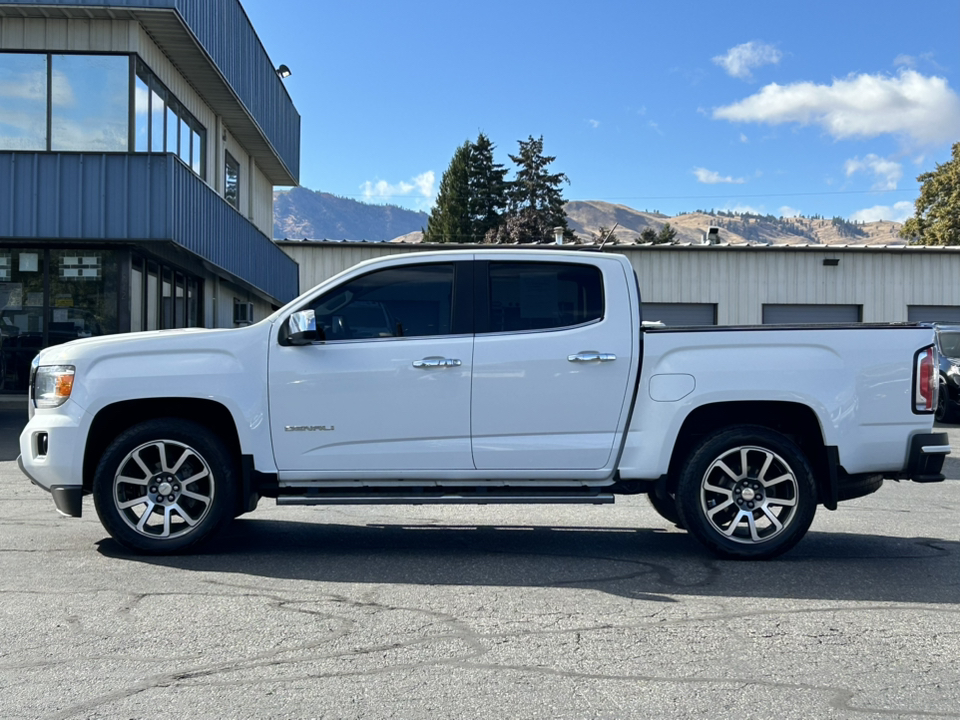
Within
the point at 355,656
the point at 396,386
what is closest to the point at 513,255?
the point at 396,386

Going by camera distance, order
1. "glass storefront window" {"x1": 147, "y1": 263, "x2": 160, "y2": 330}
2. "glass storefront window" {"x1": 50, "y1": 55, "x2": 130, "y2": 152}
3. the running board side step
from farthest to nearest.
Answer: "glass storefront window" {"x1": 147, "y1": 263, "x2": 160, "y2": 330} → "glass storefront window" {"x1": 50, "y1": 55, "x2": 130, "y2": 152} → the running board side step

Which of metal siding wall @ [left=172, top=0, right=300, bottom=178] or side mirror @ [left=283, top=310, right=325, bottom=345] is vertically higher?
metal siding wall @ [left=172, top=0, right=300, bottom=178]

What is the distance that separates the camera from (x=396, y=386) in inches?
264

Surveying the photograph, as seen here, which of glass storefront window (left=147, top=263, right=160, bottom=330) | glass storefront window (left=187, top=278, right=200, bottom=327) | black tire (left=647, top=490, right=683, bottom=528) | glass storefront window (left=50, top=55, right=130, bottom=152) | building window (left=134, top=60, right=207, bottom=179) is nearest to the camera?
black tire (left=647, top=490, right=683, bottom=528)

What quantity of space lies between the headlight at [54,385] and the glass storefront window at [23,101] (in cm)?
1264

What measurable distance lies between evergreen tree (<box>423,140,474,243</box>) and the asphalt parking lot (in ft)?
265

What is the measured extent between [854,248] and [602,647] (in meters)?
34.7

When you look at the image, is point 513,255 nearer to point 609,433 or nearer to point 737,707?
point 609,433

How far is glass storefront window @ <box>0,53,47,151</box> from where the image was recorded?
1806 centimetres

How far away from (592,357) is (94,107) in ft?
46.0

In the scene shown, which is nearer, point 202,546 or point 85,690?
point 85,690

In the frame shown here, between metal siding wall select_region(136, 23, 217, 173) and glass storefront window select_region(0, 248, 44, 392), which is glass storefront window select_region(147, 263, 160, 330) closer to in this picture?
glass storefront window select_region(0, 248, 44, 392)

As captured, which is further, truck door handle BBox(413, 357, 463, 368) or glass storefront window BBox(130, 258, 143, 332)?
glass storefront window BBox(130, 258, 143, 332)

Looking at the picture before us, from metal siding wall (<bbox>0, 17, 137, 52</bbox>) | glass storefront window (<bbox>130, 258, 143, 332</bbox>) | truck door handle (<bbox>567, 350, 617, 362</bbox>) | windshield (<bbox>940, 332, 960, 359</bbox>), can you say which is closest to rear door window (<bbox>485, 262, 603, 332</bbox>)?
truck door handle (<bbox>567, 350, 617, 362</bbox>)
